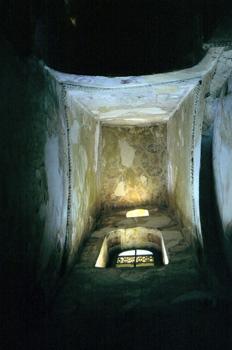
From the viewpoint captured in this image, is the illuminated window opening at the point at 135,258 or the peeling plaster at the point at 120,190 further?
the peeling plaster at the point at 120,190

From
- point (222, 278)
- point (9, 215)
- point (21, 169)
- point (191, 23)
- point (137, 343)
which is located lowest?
point (137, 343)

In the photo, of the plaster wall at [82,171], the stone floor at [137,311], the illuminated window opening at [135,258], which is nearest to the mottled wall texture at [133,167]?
the plaster wall at [82,171]

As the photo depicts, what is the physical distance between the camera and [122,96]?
2057 millimetres

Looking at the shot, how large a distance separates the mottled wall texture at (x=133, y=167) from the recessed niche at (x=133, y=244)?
92cm

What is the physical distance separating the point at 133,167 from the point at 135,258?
1604mm

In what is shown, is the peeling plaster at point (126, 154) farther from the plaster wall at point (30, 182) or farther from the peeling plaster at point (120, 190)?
the plaster wall at point (30, 182)

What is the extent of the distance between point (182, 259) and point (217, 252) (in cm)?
49

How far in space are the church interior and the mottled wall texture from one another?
158cm

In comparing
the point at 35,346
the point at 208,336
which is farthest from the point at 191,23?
the point at 35,346

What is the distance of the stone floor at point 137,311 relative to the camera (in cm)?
130

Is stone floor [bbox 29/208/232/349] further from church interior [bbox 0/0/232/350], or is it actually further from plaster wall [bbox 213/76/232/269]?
plaster wall [bbox 213/76/232/269]

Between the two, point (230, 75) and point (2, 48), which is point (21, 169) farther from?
point (230, 75)

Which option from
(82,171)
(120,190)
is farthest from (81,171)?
(120,190)

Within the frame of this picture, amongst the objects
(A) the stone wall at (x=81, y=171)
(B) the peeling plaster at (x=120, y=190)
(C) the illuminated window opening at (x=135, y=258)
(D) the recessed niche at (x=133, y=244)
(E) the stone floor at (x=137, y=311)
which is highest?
(A) the stone wall at (x=81, y=171)
